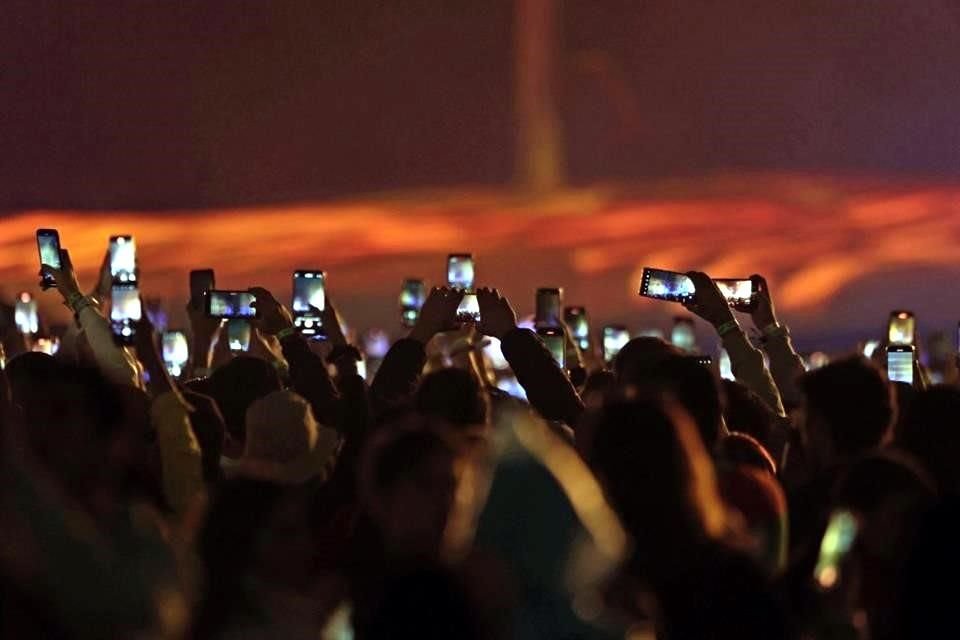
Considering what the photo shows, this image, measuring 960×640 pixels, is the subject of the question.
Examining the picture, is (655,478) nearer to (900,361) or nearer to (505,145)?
(900,361)

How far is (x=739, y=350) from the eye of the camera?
17.9 ft

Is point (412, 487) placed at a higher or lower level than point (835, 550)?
higher

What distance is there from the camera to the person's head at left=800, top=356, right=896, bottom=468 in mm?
3977

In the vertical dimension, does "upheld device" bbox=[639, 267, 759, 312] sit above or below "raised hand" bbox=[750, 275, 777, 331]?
above

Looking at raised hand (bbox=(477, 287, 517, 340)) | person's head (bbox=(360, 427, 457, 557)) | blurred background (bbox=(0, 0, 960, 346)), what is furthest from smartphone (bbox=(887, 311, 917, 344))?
person's head (bbox=(360, 427, 457, 557))

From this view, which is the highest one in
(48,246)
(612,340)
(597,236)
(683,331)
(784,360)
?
(48,246)

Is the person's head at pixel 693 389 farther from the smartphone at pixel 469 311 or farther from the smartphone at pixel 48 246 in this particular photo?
the smartphone at pixel 48 246

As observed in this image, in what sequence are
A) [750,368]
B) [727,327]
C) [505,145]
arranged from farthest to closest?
[505,145] → [727,327] → [750,368]

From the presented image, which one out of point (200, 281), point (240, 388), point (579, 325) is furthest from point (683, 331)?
point (240, 388)

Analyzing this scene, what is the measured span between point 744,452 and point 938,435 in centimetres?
39

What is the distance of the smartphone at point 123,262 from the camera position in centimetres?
706

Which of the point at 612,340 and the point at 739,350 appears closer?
the point at 739,350

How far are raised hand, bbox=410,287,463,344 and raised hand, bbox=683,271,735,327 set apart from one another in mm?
686

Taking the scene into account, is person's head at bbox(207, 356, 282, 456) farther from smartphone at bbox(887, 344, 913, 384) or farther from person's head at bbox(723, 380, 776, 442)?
smartphone at bbox(887, 344, 913, 384)
